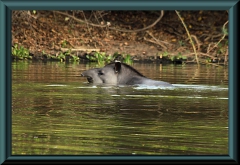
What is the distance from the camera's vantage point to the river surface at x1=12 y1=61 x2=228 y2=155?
7.11 metres

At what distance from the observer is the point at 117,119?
30.7ft

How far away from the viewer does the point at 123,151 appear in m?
6.85

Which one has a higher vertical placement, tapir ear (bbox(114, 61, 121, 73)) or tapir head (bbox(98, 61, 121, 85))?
tapir ear (bbox(114, 61, 121, 73))

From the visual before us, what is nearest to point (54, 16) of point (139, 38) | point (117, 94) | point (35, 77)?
point (139, 38)

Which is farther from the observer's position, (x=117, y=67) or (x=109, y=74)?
(x=109, y=74)

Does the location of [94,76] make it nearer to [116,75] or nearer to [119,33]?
[116,75]

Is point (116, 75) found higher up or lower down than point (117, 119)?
higher up

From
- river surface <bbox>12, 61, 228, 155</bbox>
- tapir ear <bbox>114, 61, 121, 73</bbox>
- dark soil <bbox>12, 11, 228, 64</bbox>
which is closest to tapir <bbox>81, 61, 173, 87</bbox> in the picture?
tapir ear <bbox>114, 61, 121, 73</bbox>

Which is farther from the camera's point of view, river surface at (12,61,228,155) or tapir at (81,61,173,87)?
tapir at (81,61,173,87)

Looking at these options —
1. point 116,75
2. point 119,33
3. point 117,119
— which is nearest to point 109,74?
point 116,75

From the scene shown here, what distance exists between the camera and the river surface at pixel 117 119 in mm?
7114

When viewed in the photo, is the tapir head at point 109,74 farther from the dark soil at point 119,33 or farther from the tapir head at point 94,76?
the dark soil at point 119,33

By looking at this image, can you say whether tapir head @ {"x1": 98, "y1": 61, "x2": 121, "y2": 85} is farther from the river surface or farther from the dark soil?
the dark soil

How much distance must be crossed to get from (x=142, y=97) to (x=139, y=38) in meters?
17.4
